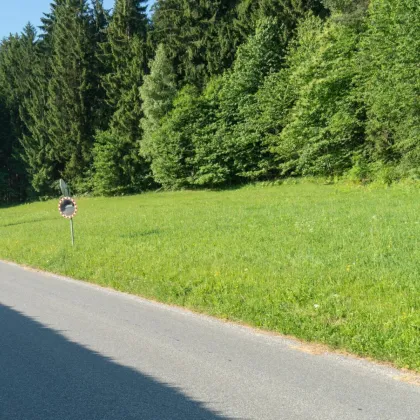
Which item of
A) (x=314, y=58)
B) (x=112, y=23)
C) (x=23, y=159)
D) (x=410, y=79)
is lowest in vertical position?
(x=23, y=159)

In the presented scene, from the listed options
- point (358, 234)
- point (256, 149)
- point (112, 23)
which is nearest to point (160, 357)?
point (358, 234)

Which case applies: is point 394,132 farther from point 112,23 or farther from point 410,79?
point 112,23

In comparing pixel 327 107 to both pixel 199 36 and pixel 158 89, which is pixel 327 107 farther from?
pixel 158 89

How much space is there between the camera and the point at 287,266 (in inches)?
369

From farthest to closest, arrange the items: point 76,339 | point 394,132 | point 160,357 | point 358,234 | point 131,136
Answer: point 131,136 < point 394,132 < point 358,234 < point 76,339 < point 160,357

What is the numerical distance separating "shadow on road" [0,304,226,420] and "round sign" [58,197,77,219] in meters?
9.82

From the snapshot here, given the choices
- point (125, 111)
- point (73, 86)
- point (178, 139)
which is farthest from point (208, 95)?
point (73, 86)

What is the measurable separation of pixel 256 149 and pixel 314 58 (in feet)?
30.5

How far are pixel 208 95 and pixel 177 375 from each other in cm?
3952

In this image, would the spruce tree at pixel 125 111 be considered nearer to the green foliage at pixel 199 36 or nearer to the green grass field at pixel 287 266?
the green foliage at pixel 199 36

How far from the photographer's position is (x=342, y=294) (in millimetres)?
7215

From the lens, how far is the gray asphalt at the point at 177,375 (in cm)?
426

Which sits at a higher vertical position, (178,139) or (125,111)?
(125,111)

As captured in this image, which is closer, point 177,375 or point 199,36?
point 177,375
